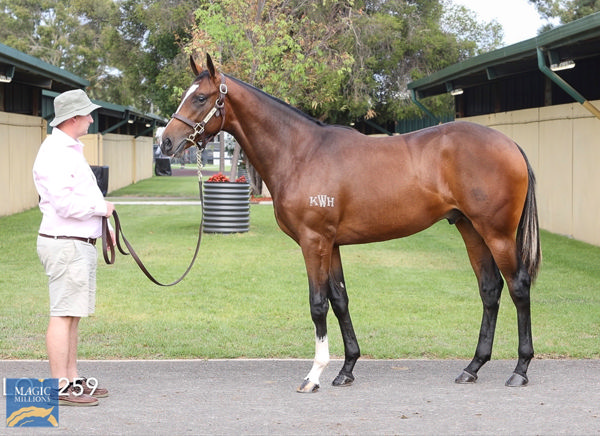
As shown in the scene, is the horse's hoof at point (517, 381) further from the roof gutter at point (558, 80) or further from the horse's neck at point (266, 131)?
the roof gutter at point (558, 80)

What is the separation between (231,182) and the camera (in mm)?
17328

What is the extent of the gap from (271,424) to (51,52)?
6082cm

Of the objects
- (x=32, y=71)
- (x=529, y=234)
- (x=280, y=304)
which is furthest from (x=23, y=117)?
(x=529, y=234)

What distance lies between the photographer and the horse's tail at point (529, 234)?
6449 millimetres

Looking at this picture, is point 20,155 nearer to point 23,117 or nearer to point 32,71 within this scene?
point 23,117

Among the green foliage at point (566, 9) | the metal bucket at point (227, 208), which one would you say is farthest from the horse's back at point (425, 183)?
the green foliage at point (566, 9)

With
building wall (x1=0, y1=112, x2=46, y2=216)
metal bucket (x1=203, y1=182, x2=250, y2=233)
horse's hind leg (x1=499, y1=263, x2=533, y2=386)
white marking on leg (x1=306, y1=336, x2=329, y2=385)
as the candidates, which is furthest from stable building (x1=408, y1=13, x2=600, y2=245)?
building wall (x1=0, y1=112, x2=46, y2=216)

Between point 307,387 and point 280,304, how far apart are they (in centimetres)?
387

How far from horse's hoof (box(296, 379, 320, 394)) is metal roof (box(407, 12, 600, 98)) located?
25.3 ft

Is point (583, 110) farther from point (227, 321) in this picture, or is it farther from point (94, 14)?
point (94, 14)

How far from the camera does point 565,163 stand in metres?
17.1

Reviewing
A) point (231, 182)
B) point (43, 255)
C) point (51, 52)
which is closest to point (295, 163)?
point (43, 255)

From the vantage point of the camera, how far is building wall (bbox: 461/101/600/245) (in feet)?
51.7

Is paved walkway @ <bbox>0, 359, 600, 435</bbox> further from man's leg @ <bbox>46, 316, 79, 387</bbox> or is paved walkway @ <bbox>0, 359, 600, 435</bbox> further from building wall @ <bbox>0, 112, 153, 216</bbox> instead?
building wall @ <bbox>0, 112, 153, 216</bbox>
